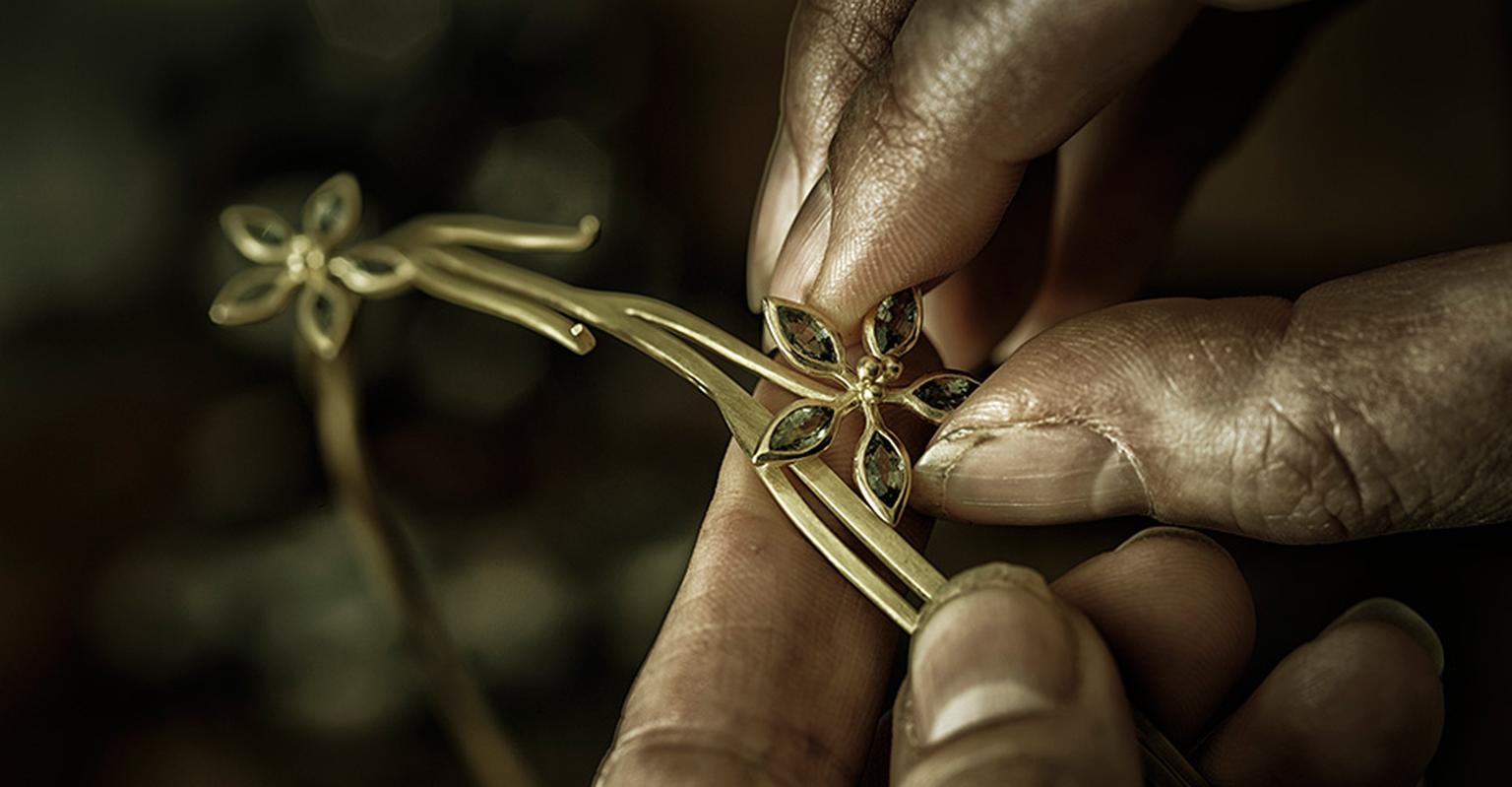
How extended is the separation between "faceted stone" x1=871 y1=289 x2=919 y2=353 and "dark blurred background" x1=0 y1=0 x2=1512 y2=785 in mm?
458

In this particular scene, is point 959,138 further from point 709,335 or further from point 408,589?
point 408,589

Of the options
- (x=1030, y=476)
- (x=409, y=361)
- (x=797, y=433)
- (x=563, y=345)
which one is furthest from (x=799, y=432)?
(x=409, y=361)

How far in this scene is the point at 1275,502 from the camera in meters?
0.59

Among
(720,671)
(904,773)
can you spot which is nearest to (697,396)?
(720,671)

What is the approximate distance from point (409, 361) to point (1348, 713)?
2.95ft

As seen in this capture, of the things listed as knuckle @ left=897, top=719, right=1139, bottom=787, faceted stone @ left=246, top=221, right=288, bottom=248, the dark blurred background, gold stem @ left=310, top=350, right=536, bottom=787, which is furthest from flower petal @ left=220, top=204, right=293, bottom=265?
knuckle @ left=897, top=719, right=1139, bottom=787

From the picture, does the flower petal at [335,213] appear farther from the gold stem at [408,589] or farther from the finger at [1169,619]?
the finger at [1169,619]

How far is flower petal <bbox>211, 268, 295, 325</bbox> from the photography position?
905 millimetres

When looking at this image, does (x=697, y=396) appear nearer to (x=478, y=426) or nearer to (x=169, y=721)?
(x=478, y=426)

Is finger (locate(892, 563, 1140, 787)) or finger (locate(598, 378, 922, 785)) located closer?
finger (locate(892, 563, 1140, 787))

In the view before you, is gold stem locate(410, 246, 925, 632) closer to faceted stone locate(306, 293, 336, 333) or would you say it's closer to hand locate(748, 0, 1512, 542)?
hand locate(748, 0, 1512, 542)

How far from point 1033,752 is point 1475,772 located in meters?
0.71

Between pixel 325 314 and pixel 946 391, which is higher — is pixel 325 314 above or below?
above

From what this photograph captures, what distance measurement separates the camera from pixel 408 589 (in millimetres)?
1059
